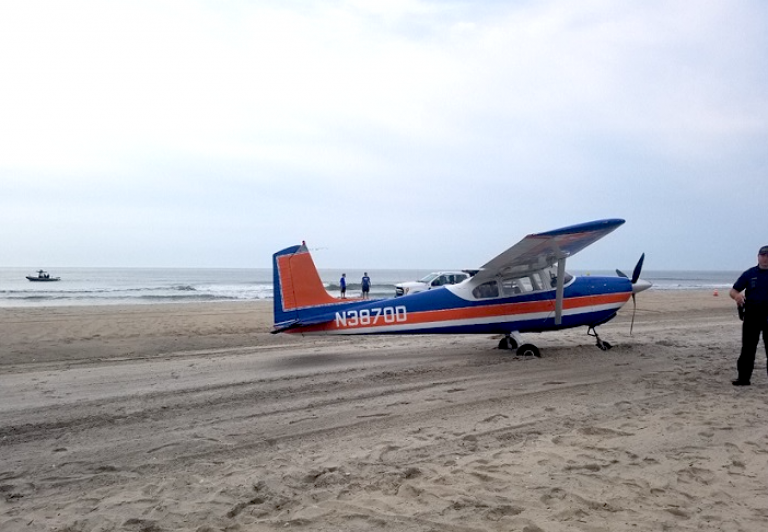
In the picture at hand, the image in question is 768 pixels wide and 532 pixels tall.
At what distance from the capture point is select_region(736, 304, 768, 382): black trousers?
671 centimetres

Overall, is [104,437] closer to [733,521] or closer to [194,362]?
[194,362]

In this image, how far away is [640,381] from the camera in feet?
23.5

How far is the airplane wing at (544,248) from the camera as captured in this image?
834cm

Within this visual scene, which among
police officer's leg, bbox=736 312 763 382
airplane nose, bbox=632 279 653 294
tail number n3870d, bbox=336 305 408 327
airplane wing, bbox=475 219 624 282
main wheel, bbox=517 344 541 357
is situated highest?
Result: airplane wing, bbox=475 219 624 282

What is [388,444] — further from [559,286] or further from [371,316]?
[559,286]

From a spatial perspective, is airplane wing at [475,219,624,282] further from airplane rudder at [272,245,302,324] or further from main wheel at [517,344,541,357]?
airplane rudder at [272,245,302,324]

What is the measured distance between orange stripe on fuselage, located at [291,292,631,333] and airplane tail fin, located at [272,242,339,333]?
0.39 metres

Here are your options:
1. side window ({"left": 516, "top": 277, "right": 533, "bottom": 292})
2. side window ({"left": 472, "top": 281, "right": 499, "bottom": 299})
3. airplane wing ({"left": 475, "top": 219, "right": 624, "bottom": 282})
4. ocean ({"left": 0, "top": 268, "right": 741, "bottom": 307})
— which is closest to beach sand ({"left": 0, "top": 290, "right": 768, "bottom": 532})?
side window ({"left": 472, "top": 281, "right": 499, "bottom": 299})

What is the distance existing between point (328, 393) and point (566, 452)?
11.1 ft

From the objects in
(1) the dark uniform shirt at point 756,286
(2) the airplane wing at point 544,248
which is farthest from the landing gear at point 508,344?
(1) the dark uniform shirt at point 756,286

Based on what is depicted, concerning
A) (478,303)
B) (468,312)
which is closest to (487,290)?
(478,303)

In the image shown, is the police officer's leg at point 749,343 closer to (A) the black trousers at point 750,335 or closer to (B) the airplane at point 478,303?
(A) the black trousers at point 750,335

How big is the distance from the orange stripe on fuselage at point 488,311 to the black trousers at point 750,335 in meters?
3.65

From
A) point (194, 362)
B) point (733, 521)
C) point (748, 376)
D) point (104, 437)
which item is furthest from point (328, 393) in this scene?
point (748, 376)
